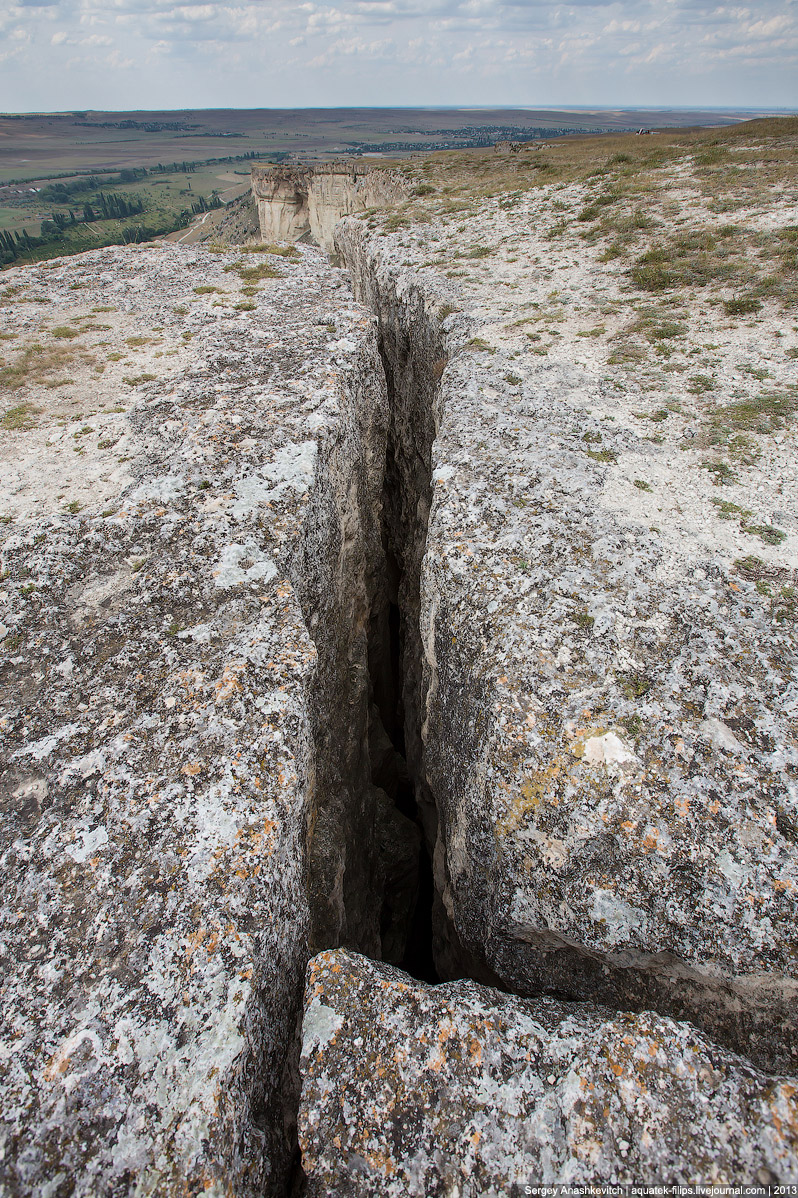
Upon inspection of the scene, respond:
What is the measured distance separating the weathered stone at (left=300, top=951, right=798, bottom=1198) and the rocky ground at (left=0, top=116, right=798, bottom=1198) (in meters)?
0.02

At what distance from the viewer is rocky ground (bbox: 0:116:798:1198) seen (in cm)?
439

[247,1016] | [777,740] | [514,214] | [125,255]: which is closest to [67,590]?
[247,1016]

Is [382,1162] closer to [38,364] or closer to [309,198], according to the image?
[38,364]

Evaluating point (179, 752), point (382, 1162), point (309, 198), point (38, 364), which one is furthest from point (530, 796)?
point (309, 198)

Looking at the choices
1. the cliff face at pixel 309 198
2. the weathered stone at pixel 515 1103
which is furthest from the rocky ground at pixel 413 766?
the cliff face at pixel 309 198

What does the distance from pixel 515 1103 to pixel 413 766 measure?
28.9 feet

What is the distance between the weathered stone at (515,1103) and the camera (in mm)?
4137

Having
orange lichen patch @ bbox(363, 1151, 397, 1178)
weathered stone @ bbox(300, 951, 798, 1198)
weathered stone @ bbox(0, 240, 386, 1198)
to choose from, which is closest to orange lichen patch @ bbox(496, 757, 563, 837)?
weathered stone @ bbox(300, 951, 798, 1198)

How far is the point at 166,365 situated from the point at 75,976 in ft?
36.7

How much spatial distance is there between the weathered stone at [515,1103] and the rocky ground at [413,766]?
23mm

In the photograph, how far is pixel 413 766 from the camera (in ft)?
43.6

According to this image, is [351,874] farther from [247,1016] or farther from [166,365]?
[166,365]

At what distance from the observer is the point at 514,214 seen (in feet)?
70.6

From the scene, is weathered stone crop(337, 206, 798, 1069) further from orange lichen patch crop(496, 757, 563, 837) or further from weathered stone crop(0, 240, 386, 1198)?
weathered stone crop(0, 240, 386, 1198)
